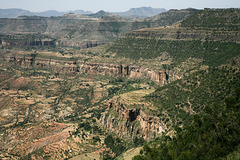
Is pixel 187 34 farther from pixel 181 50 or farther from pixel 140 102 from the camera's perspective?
pixel 140 102

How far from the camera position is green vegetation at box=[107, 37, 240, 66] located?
120m

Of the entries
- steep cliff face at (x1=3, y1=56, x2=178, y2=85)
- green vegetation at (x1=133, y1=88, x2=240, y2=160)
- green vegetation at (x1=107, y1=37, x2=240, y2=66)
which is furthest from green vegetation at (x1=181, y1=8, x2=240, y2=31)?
green vegetation at (x1=133, y1=88, x2=240, y2=160)

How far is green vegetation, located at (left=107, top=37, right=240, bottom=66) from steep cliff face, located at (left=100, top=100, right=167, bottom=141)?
45252 millimetres

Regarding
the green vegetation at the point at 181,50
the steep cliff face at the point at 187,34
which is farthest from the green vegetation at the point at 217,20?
the green vegetation at the point at 181,50

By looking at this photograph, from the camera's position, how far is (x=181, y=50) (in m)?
155

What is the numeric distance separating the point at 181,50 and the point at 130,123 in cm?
8349

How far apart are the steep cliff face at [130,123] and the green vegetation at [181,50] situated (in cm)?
4525

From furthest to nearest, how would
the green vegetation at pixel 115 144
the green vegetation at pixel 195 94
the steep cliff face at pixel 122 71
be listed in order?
the steep cliff face at pixel 122 71
the green vegetation at pixel 115 144
the green vegetation at pixel 195 94

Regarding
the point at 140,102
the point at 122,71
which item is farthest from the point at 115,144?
the point at 122,71

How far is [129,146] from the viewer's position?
277 ft

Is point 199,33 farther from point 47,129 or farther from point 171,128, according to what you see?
point 47,129

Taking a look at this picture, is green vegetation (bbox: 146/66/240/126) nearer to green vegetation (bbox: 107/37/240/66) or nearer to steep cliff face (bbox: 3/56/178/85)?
green vegetation (bbox: 107/37/240/66)

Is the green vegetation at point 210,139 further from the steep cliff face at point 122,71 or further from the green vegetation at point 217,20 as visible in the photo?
the green vegetation at point 217,20

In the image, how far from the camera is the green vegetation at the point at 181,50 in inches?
4724
